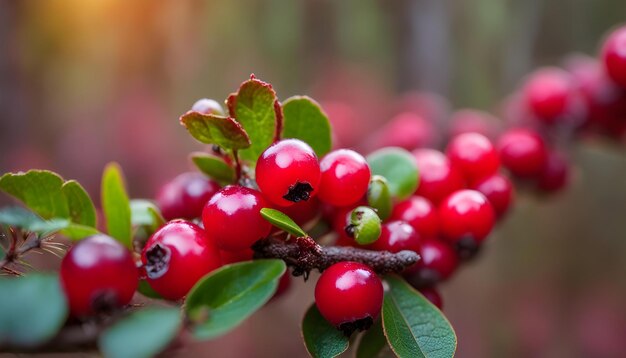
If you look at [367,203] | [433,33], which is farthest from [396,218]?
[433,33]

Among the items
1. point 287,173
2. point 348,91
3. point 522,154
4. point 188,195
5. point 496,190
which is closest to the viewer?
point 287,173

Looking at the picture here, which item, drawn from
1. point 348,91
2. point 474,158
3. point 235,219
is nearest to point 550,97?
point 474,158

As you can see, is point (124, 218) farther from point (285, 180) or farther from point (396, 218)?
point (396, 218)

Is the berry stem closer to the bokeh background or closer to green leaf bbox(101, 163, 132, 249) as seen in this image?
green leaf bbox(101, 163, 132, 249)

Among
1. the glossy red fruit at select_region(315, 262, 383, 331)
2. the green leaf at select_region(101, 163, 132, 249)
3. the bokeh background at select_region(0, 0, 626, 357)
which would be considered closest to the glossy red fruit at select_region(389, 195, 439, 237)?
the glossy red fruit at select_region(315, 262, 383, 331)

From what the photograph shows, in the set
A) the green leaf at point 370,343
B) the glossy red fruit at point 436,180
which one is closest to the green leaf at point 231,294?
the green leaf at point 370,343

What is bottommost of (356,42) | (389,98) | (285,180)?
(389,98)

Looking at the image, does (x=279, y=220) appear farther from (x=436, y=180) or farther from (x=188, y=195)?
(x=436, y=180)
